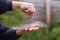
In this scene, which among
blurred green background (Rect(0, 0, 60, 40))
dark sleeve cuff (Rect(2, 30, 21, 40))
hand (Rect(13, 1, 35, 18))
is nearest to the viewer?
hand (Rect(13, 1, 35, 18))

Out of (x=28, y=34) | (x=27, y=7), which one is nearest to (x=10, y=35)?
(x=27, y=7)

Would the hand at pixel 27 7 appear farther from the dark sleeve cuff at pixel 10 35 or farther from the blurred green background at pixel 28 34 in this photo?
the blurred green background at pixel 28 34

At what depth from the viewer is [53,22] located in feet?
8.25

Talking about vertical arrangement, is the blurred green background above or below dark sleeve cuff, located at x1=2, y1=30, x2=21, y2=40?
below

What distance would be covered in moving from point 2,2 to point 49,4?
5.95ft

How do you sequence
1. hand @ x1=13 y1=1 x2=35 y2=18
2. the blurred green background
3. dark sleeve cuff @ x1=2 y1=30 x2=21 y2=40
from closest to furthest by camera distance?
hand @ x1=13 y1=1 x2=35 y2=18 → dark sleeve cuff @ x1=2 y1=30 x2=21 y2=40 → the blurred green background

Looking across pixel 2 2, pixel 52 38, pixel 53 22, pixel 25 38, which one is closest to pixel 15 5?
pixel 2 2

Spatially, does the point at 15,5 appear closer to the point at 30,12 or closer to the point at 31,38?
the point at 30,12

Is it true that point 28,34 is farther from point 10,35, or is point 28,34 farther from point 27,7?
point 27,7

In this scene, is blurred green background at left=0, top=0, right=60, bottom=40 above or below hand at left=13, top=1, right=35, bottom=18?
below

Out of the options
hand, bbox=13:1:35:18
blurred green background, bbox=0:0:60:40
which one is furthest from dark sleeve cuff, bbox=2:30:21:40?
blurred green background, bbox=0:0:60:40

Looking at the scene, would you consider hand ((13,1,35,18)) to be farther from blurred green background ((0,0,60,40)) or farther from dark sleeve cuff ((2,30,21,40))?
blurred green background ((0,0,60,40))

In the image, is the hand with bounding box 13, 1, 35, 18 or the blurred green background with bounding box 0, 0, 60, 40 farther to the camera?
the blurred green background with bounding box 0, 0, 60, 40

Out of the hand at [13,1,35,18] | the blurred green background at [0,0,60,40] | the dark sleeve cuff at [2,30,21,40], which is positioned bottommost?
the blurred green background at [0,0,60,40]
